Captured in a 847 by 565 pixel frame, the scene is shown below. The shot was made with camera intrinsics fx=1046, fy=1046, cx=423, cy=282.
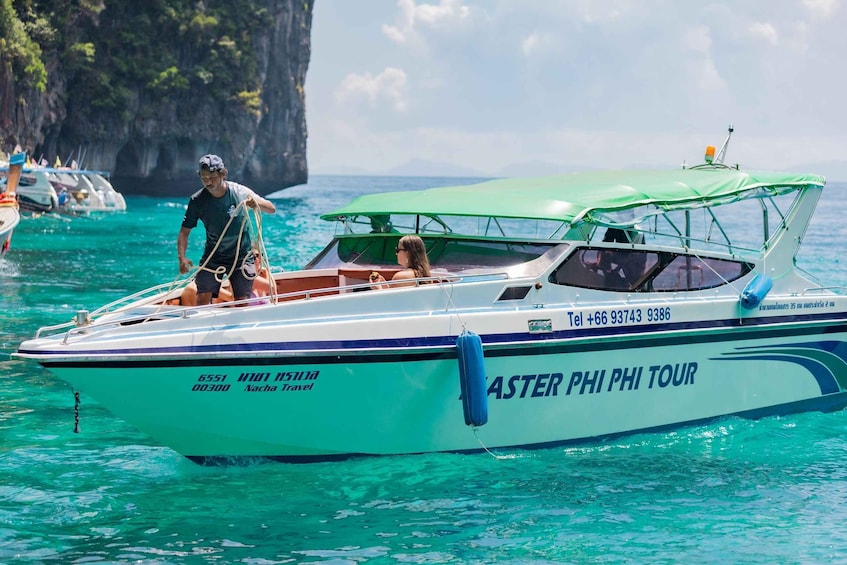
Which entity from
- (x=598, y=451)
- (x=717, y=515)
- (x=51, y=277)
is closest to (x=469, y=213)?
(x=598, y=451)

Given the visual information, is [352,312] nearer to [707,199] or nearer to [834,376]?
[707,199]

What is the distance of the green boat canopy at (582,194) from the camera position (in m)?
9.22

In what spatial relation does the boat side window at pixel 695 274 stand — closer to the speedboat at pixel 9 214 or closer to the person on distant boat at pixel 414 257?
the person on distant boat at pixel 414 257

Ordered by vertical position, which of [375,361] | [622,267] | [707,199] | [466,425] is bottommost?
[466,425]

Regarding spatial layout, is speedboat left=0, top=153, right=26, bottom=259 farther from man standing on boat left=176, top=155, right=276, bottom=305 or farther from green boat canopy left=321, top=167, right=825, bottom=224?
man standing on boat left=176, top=155, right=276, bottom=305

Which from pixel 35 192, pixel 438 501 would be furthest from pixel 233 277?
pixel 35 192

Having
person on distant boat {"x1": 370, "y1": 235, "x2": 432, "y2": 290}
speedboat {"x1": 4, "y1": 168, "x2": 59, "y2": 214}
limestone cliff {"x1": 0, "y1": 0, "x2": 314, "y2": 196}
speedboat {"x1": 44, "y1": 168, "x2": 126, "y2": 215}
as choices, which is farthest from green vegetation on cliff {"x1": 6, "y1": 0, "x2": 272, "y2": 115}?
person on distant boat {"x1": 370, "y1": 235, "x2": 432, "y2": 290}

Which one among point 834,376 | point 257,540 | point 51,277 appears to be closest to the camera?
point 257,540

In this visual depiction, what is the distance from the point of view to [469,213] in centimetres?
927

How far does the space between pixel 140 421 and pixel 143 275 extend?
53.8 ft

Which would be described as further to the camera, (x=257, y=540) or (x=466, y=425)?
(x=466, y=425)

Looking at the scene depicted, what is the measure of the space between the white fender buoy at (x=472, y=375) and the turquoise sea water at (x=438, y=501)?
671mm

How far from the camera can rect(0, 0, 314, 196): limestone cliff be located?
62188 millimetres

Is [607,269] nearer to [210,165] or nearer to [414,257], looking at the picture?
[414,257]
